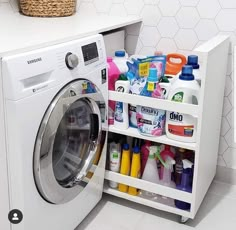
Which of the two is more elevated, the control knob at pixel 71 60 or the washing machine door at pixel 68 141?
the control knob at pixel 71 60

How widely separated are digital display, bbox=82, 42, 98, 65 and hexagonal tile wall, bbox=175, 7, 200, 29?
22.9 inches

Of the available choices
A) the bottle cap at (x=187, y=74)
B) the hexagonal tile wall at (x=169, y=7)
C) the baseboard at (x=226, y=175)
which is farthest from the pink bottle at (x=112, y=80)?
the baseboard at (x=226, y=175)

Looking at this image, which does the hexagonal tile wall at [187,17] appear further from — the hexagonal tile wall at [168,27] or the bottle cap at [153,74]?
the bottle cap at [153,74]

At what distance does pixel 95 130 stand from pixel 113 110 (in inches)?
5.8

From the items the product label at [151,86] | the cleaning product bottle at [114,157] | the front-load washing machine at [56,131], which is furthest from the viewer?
the cleaning product bottle at [114,157]

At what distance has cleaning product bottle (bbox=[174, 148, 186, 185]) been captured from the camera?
5.21ft

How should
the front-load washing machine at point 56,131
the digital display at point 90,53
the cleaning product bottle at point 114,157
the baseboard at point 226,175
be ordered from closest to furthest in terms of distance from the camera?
the front-load washing machine at point 56,131 < the digital display at point 90,53 < the cleaning product bottle at point 114,157 < the baseboard at point 226,175

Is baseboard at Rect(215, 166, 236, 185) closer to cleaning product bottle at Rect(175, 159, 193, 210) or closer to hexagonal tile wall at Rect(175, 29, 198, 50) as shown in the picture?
cleaning product bottle at Rect(175, 159, 193, 210)

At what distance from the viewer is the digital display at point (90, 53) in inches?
53.2

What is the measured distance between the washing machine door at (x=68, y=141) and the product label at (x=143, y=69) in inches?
8.6

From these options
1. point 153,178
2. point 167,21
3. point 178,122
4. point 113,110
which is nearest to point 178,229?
point 153,178

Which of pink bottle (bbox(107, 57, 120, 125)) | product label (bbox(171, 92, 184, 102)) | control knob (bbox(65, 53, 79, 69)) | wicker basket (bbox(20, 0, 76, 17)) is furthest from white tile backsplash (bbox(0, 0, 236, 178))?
control knob (bbox(65, 53, 79, 69))

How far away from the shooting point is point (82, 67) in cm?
133

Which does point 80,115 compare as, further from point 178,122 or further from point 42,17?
point 42,17
